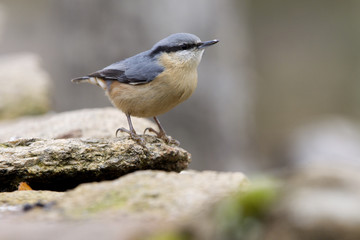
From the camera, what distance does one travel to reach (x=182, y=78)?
392cm

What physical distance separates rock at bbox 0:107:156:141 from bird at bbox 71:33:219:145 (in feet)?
0.65

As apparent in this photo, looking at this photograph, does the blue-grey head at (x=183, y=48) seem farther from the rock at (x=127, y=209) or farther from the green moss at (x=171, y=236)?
the green moss at (x=171, y=236)

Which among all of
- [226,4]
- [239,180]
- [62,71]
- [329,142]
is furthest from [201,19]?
[239,180]

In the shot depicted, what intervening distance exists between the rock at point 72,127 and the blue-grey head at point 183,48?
2.32ft

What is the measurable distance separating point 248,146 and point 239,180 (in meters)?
6.60

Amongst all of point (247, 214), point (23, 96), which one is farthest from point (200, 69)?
point (247, 214)

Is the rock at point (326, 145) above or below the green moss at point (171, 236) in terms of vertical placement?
above

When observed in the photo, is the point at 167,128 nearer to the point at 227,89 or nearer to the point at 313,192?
the point at 227,89

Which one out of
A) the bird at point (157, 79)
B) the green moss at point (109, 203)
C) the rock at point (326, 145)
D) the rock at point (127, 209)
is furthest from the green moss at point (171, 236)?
the rock at point (326, 145)

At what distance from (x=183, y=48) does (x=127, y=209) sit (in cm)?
248

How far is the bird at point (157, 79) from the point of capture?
12.7ft

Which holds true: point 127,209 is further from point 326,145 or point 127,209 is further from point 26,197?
point 326,145

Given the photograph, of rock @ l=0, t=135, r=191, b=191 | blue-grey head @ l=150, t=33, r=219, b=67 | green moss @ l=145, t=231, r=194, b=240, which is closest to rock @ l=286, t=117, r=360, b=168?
blue-grey head @ l=150, t=33, r=219, b=67

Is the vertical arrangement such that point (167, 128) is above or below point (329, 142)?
below
